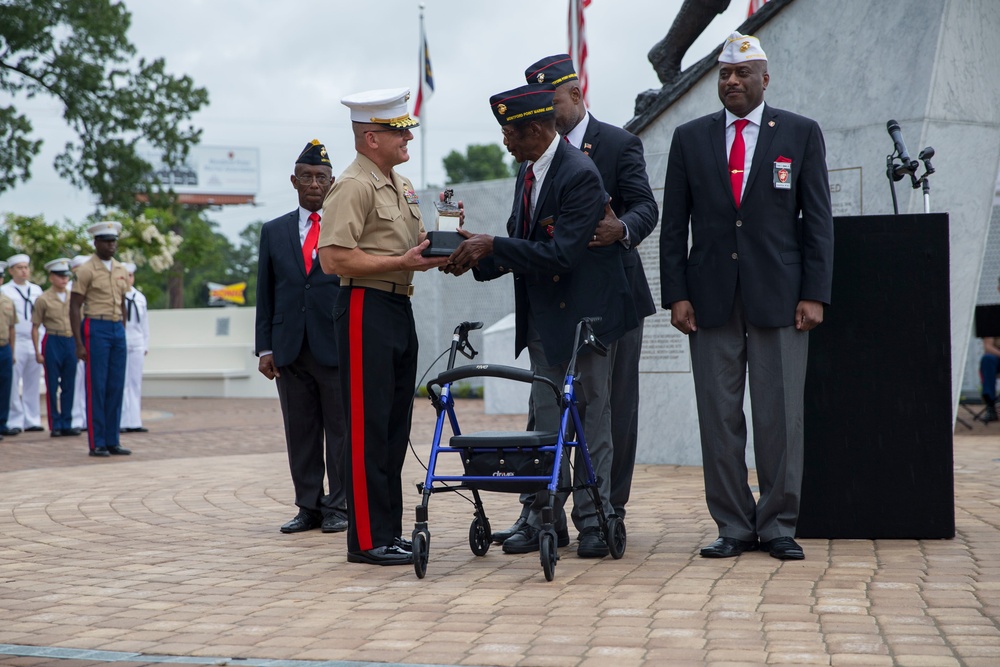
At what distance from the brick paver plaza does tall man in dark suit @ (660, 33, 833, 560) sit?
33 centimetres

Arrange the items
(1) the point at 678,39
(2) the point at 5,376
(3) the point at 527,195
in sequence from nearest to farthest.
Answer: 1. (3) the point at 527,195
2. (1) the point at 678,39
3. (2) the point at 5,376

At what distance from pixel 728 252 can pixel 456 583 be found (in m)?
1.94

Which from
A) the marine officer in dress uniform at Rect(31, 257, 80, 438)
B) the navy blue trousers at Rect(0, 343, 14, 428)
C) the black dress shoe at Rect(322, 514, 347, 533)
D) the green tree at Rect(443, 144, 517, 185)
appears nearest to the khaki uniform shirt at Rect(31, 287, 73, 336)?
the marine officer in dress uniform at Rect(31, 257, 80, 438)

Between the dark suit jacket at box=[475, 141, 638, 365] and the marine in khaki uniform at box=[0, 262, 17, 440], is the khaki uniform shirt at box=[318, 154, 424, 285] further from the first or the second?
the marine in khaki uniform at box=[0, 262, 17, 440]

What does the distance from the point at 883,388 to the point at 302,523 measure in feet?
10.6

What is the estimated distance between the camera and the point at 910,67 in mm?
8125

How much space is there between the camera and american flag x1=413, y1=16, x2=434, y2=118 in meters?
29.3

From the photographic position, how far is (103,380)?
12172 mm

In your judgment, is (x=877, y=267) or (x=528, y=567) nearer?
(x=528, y=567)

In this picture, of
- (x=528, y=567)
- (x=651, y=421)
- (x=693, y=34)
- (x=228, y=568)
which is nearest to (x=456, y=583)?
(x=528, y=567)

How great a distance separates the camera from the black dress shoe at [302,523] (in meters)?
6.77

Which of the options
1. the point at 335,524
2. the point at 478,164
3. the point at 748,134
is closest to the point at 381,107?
the point at 748,134

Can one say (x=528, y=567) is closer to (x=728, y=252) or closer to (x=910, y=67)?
(x=728, y=252)

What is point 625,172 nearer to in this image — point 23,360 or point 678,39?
point 678,39
